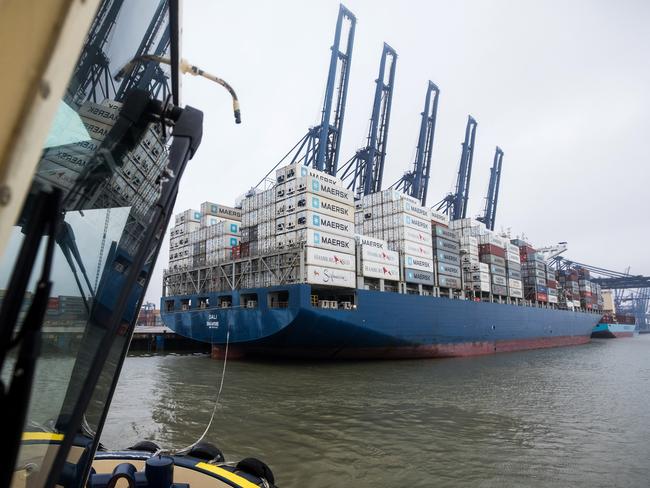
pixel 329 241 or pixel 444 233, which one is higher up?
pixel 444 233

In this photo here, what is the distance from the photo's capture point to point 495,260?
116 ft

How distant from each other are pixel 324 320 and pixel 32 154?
18942mm

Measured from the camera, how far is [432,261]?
92.9 ft

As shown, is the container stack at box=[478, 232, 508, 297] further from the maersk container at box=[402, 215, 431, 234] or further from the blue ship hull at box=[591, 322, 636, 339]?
the blue ship hull at box=[591, 322, 636, 339]

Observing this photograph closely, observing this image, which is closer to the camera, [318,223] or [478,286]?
[318,223]

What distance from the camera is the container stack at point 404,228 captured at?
2644 cm

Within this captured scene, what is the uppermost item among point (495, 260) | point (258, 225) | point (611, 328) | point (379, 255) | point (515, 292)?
point (495, 260)

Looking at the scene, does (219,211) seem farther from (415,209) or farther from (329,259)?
(415,209)

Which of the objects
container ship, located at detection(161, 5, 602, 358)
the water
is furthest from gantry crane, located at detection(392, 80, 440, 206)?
the water

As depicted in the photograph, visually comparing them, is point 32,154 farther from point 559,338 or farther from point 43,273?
point 559,338

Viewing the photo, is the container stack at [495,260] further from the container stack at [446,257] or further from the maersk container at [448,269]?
the maersk container at [448,269]

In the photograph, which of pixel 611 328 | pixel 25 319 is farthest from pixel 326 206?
pixel 611 328

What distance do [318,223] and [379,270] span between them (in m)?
5.26


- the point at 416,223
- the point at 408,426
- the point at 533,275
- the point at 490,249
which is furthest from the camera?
the point at 533,275
